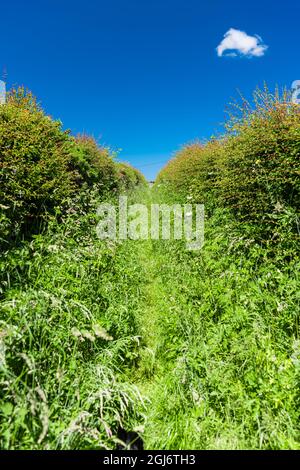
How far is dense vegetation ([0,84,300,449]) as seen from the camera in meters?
2.10

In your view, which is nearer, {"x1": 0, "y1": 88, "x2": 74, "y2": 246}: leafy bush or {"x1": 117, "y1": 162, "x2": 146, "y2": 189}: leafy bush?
{"x1": 0, "y1": 88, "x2": 74, "y2": 246}: leafy bush

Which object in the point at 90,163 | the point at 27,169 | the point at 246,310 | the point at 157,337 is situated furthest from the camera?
the point at 90,163

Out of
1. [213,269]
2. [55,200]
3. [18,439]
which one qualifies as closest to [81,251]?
[55,200]

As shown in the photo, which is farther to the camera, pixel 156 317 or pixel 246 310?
pixel 156 317

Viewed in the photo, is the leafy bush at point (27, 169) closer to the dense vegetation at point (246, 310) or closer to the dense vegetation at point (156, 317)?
the dense vegetation at point (156, 317)

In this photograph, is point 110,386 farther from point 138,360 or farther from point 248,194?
point 248,194

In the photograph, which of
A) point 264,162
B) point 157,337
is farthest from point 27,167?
point 264,162

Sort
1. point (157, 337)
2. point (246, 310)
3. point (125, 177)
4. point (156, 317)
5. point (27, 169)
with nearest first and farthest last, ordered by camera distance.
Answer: point (246, 310) → point (157, 337) → point (156, 317) → point (27, 169) → point (125, 177)

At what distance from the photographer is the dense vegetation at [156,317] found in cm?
210

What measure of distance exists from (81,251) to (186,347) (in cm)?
189

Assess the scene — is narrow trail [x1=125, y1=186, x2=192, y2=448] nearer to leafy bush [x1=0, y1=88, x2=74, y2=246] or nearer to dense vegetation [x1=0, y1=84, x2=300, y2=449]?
dense vegetation [x1=0, y1=84, x2=300, y2=449]

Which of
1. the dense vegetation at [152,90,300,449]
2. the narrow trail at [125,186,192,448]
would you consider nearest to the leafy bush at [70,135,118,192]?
the narrow trail at [125,186,192,448]

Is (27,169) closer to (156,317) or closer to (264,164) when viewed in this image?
(156,317)

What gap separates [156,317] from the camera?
4008 mm
